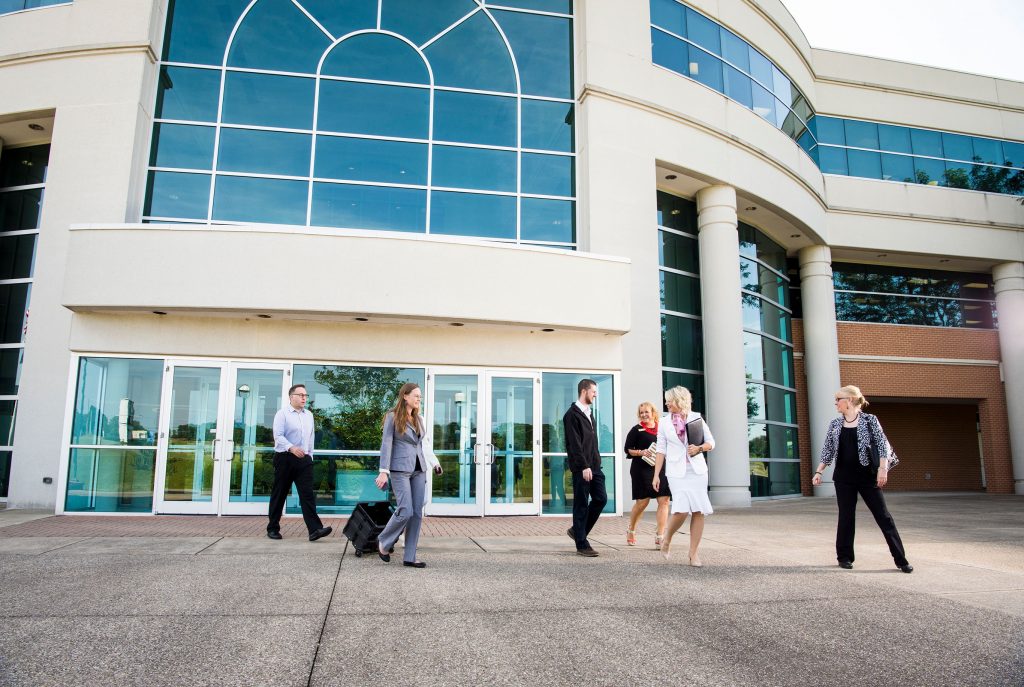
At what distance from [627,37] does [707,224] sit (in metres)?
4.44

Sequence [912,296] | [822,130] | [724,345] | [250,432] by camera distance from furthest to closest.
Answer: [912,296]
[822,130]
[724,345]
[250,432]

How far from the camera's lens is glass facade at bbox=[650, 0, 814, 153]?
15547 mm

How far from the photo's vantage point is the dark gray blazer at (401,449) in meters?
6.88

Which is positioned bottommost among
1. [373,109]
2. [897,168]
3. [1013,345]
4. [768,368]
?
[768,368]

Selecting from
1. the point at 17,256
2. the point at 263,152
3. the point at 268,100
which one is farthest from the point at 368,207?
the point at 17,256

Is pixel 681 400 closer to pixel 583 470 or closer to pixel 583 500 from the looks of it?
pixel 583 470

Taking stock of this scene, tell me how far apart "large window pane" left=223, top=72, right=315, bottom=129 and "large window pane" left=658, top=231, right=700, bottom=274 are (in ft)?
25.8

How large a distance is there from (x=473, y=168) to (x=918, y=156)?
15732 mm

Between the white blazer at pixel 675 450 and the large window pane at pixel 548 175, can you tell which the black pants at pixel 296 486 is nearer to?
the white blazer at pixel 675 450

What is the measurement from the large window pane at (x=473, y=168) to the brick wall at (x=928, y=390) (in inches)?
435

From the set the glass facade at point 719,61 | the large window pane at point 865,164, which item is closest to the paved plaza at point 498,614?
the glass facade at point 719,61

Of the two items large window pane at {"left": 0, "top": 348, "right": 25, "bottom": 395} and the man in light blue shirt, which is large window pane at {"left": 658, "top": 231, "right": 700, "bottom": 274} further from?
large window pane at {"left": 0, "top": 348, "right": 25, "bottom": 395}

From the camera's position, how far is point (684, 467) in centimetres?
713

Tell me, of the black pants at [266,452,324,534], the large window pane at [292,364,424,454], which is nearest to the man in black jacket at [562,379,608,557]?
the black pants at [266,452,324,534]
